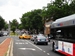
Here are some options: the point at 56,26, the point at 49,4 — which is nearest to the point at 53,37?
the point at 56,26

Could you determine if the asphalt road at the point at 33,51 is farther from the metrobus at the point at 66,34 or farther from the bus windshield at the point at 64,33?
the bus windshield at the point at 64,33

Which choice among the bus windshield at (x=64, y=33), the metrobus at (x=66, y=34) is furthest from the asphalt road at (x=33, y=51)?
the bus windshield at (x=64, y=33)

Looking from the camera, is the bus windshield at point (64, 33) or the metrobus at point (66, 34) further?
the bus windshield at point (64, 33)

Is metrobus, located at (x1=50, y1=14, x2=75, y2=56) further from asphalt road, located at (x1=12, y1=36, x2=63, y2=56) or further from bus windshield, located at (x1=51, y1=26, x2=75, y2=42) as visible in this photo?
asphalt road, located at (x1=12, y1=36, x2=63, y2=56)

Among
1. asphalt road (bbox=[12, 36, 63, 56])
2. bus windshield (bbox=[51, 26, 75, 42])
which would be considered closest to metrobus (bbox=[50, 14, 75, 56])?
bus windshield (bbox=[51, 26, 75, 42])

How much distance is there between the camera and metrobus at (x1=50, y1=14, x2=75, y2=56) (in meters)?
15.1

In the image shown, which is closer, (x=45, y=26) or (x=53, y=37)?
(x=53, y=37)

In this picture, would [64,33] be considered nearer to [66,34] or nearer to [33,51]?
[66,34]

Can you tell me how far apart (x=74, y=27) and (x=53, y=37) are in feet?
23.1

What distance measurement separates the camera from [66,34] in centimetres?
1714

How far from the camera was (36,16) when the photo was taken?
93.9 meters

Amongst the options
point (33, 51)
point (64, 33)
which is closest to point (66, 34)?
point (64, 33)

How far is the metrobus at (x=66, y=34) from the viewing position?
15.1 metres

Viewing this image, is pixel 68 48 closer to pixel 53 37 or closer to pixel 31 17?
pixel 53 37
